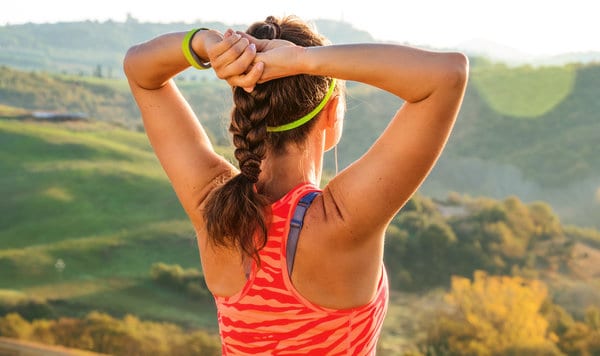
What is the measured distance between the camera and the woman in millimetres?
992

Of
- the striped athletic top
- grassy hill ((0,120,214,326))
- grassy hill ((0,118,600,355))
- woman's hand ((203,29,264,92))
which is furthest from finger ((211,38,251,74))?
grassy hill ((0,120,214,326))

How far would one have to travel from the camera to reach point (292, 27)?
1.19 m

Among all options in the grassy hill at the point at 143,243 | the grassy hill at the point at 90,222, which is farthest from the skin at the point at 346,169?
the grassy hill at the point at 90,222

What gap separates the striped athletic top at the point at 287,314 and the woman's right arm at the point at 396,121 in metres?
0.12

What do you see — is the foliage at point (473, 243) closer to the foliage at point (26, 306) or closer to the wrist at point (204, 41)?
the foliage at point (26, 306)

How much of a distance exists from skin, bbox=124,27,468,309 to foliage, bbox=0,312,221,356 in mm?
4347

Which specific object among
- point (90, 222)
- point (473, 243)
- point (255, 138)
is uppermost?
point (255, 138)

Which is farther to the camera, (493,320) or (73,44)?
(73,44)

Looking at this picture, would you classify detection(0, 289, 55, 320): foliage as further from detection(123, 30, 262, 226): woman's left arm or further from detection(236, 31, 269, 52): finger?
detection(236, 31, 269, 52): finger

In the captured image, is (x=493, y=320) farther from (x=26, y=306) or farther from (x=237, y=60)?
(x=237, y=60)

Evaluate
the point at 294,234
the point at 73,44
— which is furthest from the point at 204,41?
the point at 73,44

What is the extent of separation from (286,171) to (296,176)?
0.06ft

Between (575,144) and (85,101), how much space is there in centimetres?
545

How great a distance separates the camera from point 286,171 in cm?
117
